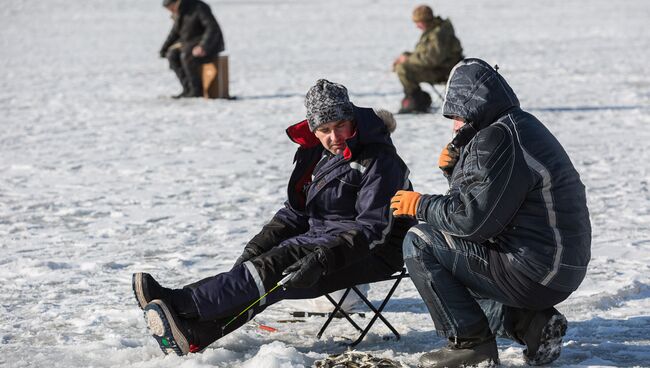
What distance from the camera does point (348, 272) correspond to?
400cm

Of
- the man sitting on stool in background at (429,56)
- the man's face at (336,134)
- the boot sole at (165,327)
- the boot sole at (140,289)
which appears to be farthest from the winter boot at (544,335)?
the man sitting on stool in background at (429,56)

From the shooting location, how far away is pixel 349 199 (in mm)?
4121

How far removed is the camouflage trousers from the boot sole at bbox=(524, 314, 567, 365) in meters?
7.16

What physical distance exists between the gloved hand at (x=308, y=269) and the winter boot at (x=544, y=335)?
83 cm

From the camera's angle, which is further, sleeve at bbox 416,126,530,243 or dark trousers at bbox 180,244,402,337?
dark trousers at bbox 180,244,402,337

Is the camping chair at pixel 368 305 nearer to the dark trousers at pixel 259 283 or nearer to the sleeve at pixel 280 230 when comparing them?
the dark trousers at pixel 259 283

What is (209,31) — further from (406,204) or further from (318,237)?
(406,204)

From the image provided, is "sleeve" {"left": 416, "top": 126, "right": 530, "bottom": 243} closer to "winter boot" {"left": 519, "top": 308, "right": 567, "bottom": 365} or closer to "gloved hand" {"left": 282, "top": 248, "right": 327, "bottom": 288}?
"winter boot" {"left": 519, "top": 308, "right": 567, "bottom": 365}

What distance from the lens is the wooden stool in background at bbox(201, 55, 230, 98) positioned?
12.5 meters

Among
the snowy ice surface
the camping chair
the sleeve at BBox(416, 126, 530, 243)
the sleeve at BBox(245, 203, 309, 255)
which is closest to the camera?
the sleeve at BBox(416, 126, 530, 243)

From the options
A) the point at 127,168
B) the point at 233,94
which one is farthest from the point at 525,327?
the point at 233,94

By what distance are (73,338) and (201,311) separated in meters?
0.77

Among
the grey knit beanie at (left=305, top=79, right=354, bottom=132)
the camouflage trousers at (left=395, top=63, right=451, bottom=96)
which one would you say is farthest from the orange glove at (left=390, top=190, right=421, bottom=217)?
the camouflage trousers at (left=395, top=63, right=451, bottom=96)

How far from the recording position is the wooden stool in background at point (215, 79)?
12.5 meters
